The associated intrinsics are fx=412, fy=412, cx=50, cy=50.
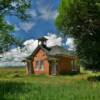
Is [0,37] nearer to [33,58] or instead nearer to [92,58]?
[92,58]

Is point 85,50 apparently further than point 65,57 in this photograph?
No

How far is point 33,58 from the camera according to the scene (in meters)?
76.8

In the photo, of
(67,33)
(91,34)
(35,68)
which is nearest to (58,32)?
(67,33)

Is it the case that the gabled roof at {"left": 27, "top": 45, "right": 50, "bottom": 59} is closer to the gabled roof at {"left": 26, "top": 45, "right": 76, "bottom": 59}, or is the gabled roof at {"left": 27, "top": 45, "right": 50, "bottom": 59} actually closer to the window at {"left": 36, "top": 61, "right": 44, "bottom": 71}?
the gabled roof at {"left": 26, "top": 45, "right": 76, "bottom": 59}

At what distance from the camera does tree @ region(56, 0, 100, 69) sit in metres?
48.4

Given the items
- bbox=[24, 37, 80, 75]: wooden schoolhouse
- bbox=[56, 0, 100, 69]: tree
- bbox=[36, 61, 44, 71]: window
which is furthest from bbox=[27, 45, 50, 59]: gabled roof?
bbox=[56, 0, 100, 69]: tree

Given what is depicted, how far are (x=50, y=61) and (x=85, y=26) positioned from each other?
2222cm

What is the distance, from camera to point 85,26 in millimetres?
49719

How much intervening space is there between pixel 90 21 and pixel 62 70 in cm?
2268

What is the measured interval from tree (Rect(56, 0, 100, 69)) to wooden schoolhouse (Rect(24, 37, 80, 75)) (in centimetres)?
1663

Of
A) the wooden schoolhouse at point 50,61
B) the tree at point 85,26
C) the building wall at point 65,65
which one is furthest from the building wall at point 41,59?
the tree at point 85,26

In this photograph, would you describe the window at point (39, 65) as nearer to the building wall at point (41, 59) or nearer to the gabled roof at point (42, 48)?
the building wall at point (41, 59)

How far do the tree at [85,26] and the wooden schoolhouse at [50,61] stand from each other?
16632 mm

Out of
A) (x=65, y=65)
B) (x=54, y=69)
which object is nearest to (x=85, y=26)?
(x=54, y=69)
